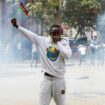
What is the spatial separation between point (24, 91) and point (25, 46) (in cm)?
1579

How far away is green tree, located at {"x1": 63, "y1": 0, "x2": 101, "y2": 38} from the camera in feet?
93.0

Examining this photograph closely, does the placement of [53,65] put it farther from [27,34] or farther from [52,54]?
[27,34]

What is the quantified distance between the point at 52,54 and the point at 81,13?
24.0 metres

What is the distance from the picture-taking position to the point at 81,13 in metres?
28.8

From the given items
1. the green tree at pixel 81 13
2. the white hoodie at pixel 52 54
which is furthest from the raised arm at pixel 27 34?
the green tree at pixel 81 13

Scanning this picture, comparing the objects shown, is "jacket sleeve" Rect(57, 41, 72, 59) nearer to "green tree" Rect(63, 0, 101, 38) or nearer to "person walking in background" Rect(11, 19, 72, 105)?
"person walking in background" Rect(11, 19, 72, 105)

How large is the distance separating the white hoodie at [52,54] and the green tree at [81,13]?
76.1 feet

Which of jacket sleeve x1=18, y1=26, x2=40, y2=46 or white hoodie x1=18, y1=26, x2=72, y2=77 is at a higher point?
jacket sleeve x1=18, y1=26, x2=40, y2=46

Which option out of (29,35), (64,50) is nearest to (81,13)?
(29,35)

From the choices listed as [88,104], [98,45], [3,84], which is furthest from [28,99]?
[98,45]

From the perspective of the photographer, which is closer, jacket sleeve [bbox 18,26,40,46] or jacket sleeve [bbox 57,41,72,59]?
jacket sleeve [bbox 57,41,72,59]

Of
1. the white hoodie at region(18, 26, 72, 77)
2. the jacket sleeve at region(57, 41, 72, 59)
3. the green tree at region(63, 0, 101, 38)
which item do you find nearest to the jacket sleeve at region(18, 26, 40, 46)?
the white hoodie at region(18, 26, 72, 77)

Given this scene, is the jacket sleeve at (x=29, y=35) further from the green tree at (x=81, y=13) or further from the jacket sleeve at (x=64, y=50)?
the green tree at (x=81, y=13)

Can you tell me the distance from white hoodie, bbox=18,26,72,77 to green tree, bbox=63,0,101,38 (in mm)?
23190
